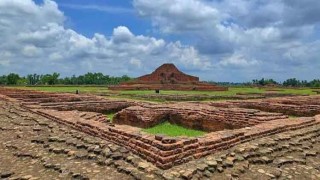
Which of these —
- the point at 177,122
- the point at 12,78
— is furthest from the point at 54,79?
the point at 177,122

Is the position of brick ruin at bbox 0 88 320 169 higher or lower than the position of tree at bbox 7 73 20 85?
lower

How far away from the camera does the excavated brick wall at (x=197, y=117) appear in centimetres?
817

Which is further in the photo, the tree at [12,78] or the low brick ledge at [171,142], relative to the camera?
the tree at [12,78]

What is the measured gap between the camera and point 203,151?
4590 millimetres

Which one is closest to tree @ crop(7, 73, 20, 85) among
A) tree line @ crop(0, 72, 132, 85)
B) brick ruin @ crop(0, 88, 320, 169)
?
tree line @ crop(0, 72, 132, 85)

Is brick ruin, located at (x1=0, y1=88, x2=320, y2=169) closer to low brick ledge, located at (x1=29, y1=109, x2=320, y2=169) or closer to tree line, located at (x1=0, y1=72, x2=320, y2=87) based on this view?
low brick ledge, located at (x1=29, y1=109, x2=320, y2=169)

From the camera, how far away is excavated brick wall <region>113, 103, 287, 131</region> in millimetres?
8172

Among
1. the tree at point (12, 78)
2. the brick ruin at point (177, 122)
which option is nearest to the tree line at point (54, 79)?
the tree at point (12, 78)

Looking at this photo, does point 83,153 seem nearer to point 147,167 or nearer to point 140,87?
point 147,167

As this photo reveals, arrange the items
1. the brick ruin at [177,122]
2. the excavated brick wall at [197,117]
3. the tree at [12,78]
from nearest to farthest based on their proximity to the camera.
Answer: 1. the brick ruin at [177,122]
2. the excavated brick wall at [197,117]
3. the tree at [12,78]

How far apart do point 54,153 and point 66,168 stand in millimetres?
878

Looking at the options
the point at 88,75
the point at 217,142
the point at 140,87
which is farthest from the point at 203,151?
the point at 88,75

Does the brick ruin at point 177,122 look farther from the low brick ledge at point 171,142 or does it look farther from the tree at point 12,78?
the tree at point 12,78

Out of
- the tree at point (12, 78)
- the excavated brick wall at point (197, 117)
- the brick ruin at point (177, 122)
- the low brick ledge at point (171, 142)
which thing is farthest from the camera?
the tree at point (12, 78)
